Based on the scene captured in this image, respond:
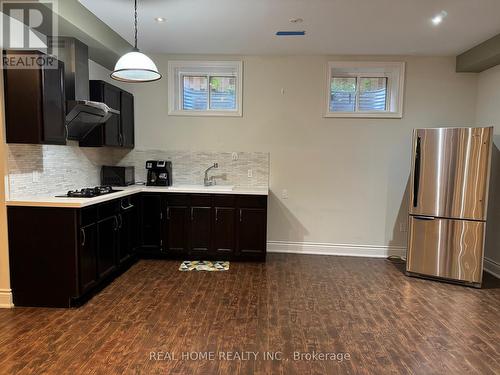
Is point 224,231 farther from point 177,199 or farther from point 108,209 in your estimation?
point 108,209

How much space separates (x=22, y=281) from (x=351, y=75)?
189 inches

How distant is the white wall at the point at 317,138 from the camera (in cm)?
475

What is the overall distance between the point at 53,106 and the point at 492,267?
546cm

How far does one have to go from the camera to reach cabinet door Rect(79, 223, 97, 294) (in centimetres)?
309

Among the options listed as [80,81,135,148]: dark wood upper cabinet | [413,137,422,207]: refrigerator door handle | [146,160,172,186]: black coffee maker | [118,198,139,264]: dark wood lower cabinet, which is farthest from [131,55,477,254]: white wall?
[118,198,139,264]: dark wood lower cabinet

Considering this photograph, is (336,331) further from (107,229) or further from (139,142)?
(139,142)

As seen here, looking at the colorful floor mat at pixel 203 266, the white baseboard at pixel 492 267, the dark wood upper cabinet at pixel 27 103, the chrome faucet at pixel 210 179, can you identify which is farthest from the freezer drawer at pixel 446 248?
the dark wood upper cabinet at pixel 27 103

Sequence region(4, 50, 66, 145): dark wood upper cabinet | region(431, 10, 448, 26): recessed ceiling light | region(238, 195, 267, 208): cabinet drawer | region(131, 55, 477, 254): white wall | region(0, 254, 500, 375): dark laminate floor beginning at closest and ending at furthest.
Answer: region(0, 254, 500, 375): dark laminate floor
region(4, 50, 66, 145): dark wood upper cabinet
region(431, 10, 448, 26): recessed ceiling light
region(238, 195, 267, 208): cabinet drawer
region(131, 55, 477, 254): white wall

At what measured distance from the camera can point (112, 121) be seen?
14.3 ft

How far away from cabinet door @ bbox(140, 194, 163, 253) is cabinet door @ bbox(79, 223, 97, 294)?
1.18 metres

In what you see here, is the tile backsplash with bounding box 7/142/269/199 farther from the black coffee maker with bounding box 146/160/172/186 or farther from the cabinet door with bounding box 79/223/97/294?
the cabinet door with bounding box 79/223/97/294

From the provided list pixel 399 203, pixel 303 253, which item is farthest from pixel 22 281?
pixel 399 203

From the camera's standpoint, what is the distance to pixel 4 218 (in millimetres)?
3000

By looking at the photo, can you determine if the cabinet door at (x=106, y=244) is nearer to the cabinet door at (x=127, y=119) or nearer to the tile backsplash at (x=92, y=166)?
the tile backsplash at (x=92, y=166)
